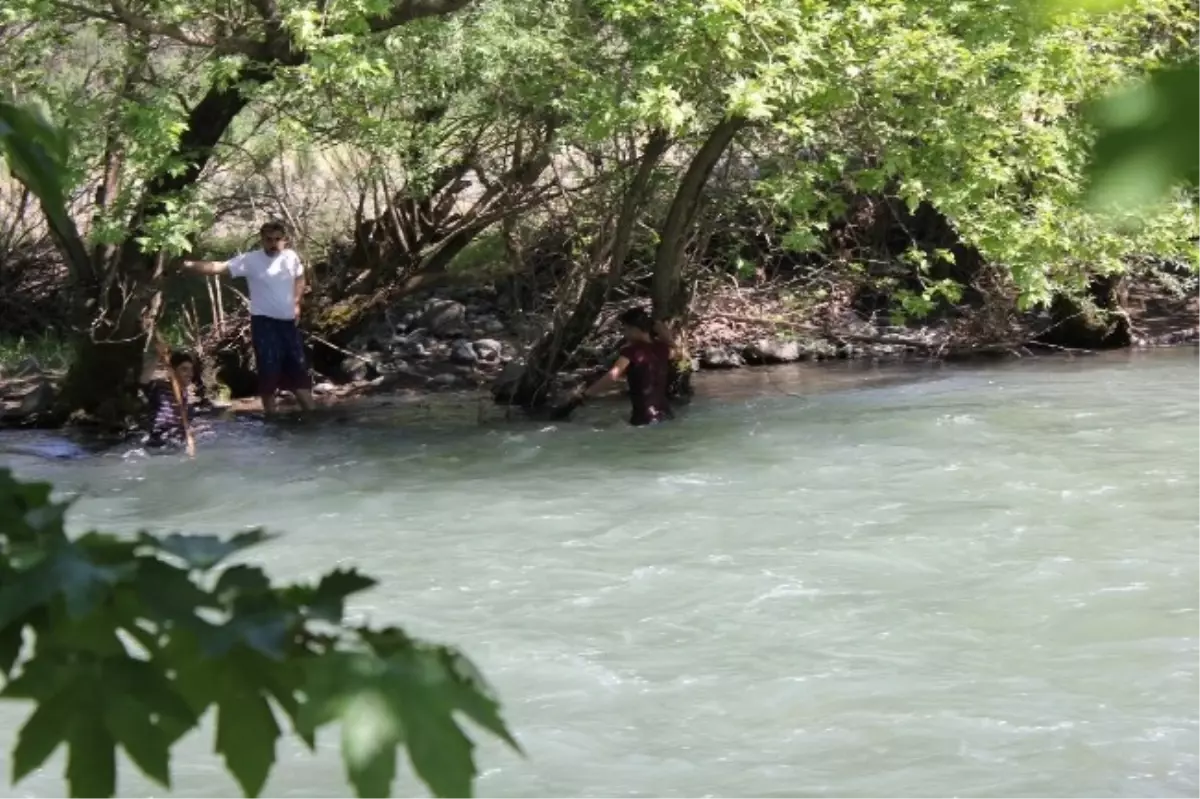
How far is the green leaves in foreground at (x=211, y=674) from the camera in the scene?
1.19 m

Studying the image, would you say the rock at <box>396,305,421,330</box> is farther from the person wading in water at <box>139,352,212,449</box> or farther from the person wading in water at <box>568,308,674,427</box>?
the person wading in water at <box>568,308,674,427</box>

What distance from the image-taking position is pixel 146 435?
508 inches

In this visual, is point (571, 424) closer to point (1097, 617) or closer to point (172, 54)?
point (172, 54)

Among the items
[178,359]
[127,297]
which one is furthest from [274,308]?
[127,297]

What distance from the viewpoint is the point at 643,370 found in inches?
506

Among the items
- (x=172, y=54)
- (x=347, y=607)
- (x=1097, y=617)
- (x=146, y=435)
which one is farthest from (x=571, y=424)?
(x=347, y=607)

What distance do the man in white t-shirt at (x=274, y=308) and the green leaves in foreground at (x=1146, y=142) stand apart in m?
12.3

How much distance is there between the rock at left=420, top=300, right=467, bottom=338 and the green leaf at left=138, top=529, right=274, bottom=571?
16397mm

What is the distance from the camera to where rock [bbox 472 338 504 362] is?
16984mm

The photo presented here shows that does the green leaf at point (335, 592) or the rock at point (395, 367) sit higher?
the green leaf at point (335, 592)

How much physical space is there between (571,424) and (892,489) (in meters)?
3.62

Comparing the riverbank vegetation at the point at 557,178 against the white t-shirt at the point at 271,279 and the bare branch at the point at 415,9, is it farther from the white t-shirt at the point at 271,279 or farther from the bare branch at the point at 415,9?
the white t-shirt at the point at 271,279

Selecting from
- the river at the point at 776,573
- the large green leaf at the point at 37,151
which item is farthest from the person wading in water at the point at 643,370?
the large green leaf at the point at 37,151

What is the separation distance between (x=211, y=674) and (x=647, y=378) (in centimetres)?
1161
